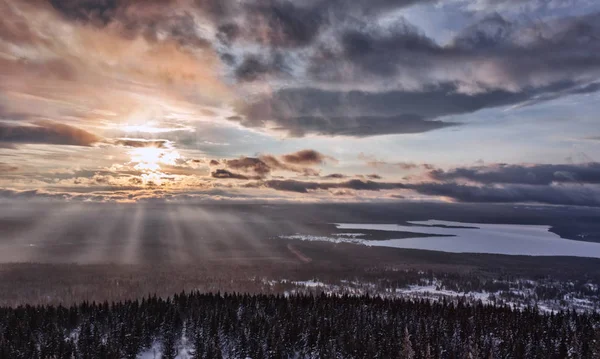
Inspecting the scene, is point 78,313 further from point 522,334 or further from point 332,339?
point 522,334

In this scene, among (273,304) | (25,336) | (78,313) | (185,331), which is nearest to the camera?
(25,336)

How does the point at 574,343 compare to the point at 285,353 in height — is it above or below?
above

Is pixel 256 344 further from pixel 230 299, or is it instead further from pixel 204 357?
pixel 230 299

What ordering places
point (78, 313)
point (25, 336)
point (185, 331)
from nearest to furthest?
point (25, 336), point (185, 331), point (78, 313)

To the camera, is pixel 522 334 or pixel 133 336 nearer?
pixel 133 336

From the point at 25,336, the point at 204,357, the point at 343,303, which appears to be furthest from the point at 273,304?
→ the point at 25,336

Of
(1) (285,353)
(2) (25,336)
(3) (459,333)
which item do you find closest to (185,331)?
(1) (285,353)
